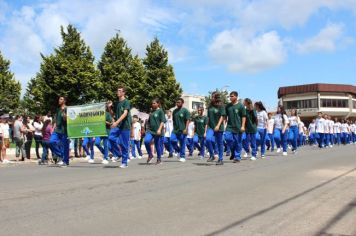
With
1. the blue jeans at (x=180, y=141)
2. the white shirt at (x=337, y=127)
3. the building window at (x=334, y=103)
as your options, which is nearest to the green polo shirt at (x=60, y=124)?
the blue jeans at (x=180, y=141)

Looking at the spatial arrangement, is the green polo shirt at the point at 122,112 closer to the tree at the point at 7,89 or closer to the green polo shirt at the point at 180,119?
the green polo shirt at the point at 180,119

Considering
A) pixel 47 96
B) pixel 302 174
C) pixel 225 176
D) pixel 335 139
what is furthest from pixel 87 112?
pixel 47 96

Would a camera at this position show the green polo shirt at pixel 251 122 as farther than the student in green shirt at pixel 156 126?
Yes

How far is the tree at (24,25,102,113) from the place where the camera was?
46.4 m

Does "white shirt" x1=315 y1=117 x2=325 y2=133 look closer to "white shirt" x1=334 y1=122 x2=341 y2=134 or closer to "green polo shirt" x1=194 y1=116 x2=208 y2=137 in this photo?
"white shirt" x1=334 y1=122 x2=341 y2=134

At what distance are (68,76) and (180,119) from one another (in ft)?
106

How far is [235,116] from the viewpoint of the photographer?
14.5 m

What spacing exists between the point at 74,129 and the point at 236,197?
8.35 metres

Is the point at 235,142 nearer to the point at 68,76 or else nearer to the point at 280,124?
the point at 280,124

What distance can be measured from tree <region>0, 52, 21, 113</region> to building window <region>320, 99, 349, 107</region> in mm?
65910

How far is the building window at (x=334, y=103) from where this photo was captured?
4013 inches

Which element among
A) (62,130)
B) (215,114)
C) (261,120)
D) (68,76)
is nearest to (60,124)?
(62,130)

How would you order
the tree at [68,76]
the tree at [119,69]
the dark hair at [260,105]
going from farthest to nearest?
the tree at [119,69] < the tree at [68,76] < the dark hair at [260,105]

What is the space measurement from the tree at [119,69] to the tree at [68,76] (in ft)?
15.1
